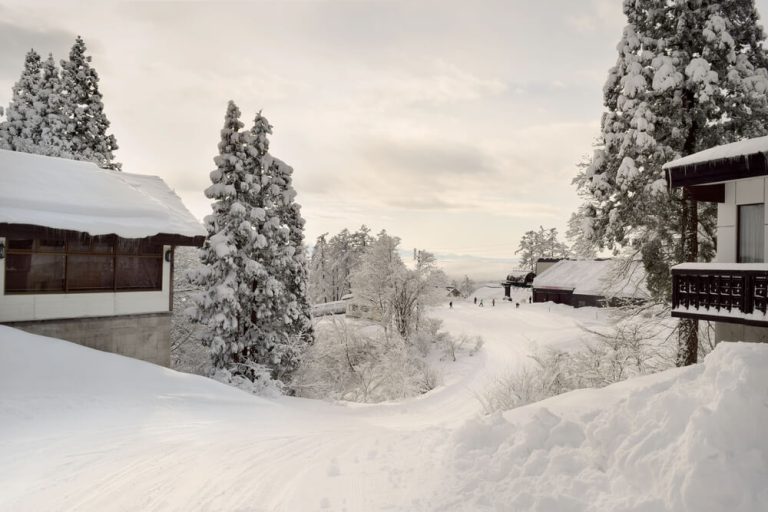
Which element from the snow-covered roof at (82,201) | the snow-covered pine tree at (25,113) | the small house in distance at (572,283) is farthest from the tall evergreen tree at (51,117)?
the small house in distance at (572,283)

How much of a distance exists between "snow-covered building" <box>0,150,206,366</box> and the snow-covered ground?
517 cm

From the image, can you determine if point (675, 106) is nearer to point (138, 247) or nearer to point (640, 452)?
point (640, 452)

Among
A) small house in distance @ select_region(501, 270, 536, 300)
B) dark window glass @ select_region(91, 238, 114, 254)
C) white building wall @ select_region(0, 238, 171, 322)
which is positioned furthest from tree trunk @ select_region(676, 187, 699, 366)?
small house in distance @ select_region(501, 270, 536, 300)

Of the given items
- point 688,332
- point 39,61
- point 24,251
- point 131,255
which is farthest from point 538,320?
point 39,61

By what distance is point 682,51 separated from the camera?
547 inches

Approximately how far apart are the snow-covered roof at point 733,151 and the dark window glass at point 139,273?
1606cm

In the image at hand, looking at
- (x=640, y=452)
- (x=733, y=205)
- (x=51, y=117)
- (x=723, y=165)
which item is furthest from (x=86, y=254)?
(x=51, y=117)

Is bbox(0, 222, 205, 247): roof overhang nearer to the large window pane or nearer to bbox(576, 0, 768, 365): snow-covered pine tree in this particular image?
the large window pane

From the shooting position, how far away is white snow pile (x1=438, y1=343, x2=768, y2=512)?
497 centimetres

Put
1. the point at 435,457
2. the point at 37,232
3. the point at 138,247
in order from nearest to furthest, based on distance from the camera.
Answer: the point at 435,457
the point at 37,232
the point at 138,247

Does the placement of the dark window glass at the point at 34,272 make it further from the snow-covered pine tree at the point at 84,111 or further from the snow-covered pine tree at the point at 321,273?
the snow-covered pine tree at the point at 321,273

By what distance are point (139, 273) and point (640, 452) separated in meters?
15.8

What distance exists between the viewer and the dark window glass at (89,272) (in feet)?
47.4

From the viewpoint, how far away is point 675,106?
13.9 metres
